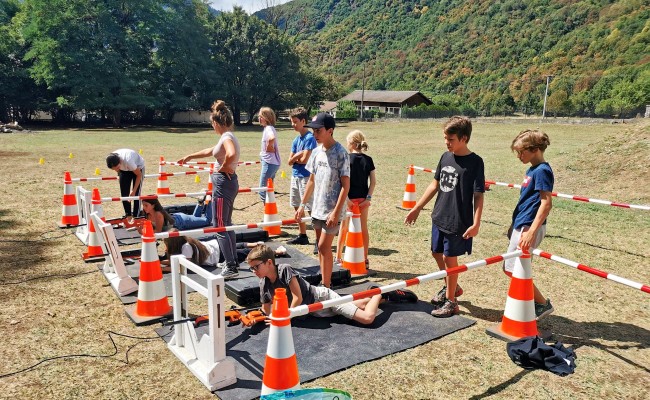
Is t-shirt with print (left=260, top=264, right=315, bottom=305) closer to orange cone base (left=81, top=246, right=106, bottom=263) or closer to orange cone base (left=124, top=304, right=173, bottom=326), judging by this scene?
orange cone base (left=124, top=304, right=173, bottom=326)

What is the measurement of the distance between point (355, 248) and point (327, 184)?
1398 millimetres

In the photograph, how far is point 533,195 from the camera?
4535mm

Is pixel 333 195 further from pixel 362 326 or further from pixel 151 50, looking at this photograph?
pixel 151 50

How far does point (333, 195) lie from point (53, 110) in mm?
49278

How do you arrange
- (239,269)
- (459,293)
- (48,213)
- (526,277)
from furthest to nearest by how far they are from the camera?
(48,213)
(239,269)
(459,293)
(526,277)

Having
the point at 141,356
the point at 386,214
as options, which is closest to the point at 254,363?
the point at 141,356

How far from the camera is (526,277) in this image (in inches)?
175

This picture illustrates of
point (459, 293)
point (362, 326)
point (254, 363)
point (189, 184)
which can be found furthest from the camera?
point (189, 184)

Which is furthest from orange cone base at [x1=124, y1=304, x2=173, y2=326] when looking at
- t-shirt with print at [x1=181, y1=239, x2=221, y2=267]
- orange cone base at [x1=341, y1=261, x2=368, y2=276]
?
orange cone base at [x1=341, y1=261, x2=368, y2=276]

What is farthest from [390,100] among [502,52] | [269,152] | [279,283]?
[279,283]

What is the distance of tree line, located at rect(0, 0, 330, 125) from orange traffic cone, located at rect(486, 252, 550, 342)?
1737 inches

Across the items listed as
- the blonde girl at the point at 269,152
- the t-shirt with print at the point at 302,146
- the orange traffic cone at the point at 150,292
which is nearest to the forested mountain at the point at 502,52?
the blonde girl at the point at 269,152

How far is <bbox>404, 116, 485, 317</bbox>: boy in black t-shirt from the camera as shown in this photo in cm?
462

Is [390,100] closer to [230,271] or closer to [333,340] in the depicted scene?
[230,271]
